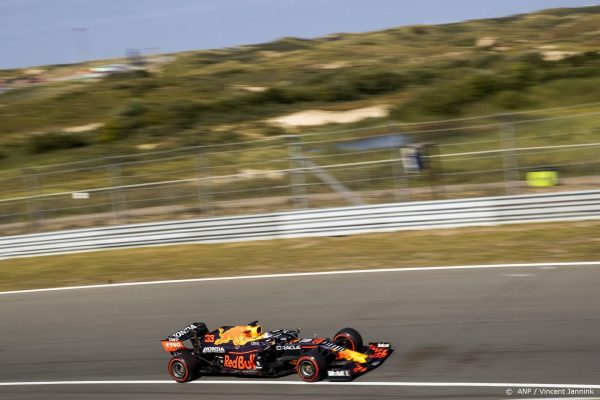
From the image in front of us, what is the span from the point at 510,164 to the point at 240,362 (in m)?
9.75

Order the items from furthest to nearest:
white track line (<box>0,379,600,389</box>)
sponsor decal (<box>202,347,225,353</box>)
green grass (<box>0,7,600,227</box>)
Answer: green grass (<box>0,7,600,227</box>), sponsor decal (<box>202,347,225,353</box>), white track line (<box>0,379,600,389</box>)

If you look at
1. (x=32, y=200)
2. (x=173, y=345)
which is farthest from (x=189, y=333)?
A: (x=32, y=200)

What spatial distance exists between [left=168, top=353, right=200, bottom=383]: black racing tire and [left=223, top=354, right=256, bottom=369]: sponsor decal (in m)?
0.36

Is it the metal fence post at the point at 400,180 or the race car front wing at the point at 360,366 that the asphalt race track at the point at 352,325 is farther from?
the metal fence post at the point at 400,180

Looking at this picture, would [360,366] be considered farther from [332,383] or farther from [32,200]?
[32,200]

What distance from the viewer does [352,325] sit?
984 cm

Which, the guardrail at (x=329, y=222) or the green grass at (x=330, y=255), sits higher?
the guardrail at (x=329, y=222)

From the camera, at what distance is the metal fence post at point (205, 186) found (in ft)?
59.8

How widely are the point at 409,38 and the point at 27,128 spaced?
4379 cm

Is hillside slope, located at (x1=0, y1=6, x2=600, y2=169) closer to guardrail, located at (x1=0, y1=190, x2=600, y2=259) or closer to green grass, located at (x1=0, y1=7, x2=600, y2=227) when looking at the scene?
green grass, located at (x1=0, y1=7, x2=600, y2=227)

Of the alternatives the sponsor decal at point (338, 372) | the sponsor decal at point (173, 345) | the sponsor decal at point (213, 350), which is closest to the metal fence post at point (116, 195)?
the sponsor decal at point (173, 345)

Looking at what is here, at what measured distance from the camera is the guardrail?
50.0 ft

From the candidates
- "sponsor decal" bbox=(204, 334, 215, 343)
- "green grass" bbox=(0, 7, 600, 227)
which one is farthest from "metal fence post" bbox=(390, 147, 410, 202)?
"sponsor decal" bbox=(204, 334, 215, 343)

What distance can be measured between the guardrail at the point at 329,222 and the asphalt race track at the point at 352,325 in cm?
359
